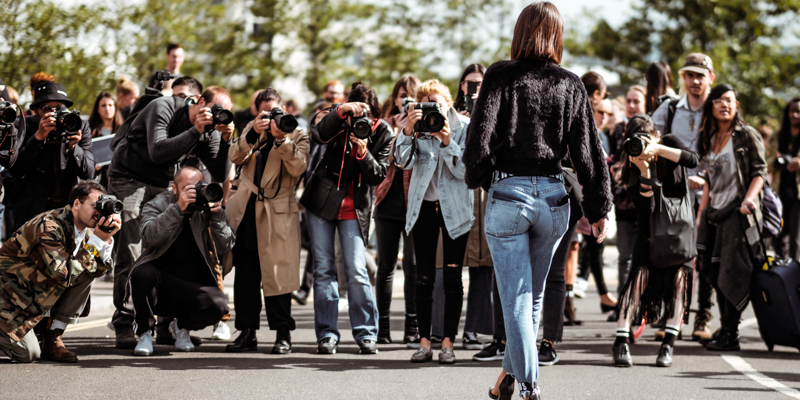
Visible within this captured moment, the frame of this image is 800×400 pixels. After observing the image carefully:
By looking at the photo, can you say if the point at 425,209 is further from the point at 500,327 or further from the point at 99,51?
the point at 99,51

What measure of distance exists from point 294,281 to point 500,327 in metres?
1.57

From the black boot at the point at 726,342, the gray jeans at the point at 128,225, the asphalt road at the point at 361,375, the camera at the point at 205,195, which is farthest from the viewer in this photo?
the black boot at the point at 726,342

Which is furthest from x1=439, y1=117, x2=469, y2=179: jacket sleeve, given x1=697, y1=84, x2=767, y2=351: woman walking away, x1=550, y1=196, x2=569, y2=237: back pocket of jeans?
x1=697, y1=84, x2=767, y2=351: woman walking away

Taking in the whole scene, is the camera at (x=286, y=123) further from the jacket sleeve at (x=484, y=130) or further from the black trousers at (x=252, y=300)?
the jacket sleeve at (x=484, y=130)

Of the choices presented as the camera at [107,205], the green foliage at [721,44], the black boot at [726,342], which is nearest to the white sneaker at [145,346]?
the camera at [107,205]

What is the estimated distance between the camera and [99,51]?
52.4ft

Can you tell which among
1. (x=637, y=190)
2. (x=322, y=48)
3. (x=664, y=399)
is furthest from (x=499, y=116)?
(x=322, y=48)

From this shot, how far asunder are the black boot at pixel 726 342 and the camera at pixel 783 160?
11.6 ft

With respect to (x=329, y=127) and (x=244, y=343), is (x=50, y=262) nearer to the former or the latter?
(x=244, y=343)

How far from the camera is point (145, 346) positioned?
21.4ft

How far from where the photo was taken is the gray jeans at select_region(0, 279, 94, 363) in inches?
233

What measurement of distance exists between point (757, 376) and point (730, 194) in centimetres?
178

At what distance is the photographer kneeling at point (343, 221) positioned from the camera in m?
6.84

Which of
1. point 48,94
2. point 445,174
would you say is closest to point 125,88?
point 48,94
